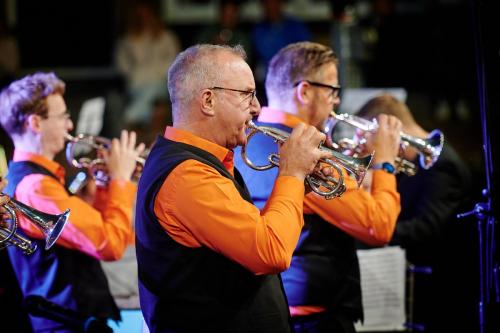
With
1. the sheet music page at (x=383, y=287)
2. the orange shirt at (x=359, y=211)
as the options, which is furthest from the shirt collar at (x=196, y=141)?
the sheet music page at (x=383, y=287)

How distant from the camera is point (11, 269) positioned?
14.0 ft

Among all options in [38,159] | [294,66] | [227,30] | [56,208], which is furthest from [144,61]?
[56,208]

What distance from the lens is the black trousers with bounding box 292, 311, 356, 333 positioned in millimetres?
3955

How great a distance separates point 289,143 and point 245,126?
195 mm

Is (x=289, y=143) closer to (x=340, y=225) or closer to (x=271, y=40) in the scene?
(x=340, y=225)

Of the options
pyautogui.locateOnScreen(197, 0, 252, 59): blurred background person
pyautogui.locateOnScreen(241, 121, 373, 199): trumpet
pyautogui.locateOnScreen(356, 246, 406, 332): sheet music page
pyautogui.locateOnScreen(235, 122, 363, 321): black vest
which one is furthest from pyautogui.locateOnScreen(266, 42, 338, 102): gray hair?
pyautogui.locateOnScreen(197, 0, 252, 59): blurred background person

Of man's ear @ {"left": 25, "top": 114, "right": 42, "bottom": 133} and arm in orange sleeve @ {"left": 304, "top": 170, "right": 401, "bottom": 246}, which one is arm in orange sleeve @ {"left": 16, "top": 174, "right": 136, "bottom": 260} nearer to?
man's ear @ {"left": 25, "top": 114, "right": 42, "bottom": 133}

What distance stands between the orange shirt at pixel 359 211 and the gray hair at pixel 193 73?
91 centimetres

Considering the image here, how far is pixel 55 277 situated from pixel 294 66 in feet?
4.96

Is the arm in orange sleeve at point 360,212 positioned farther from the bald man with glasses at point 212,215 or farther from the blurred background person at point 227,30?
the blurred background person at point 227,30

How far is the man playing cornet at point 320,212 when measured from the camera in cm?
384

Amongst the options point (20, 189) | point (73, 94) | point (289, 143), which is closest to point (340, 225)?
point (289, 143)

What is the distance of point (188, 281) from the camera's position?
3.00 m

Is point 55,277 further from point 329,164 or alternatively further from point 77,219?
point 329,164
